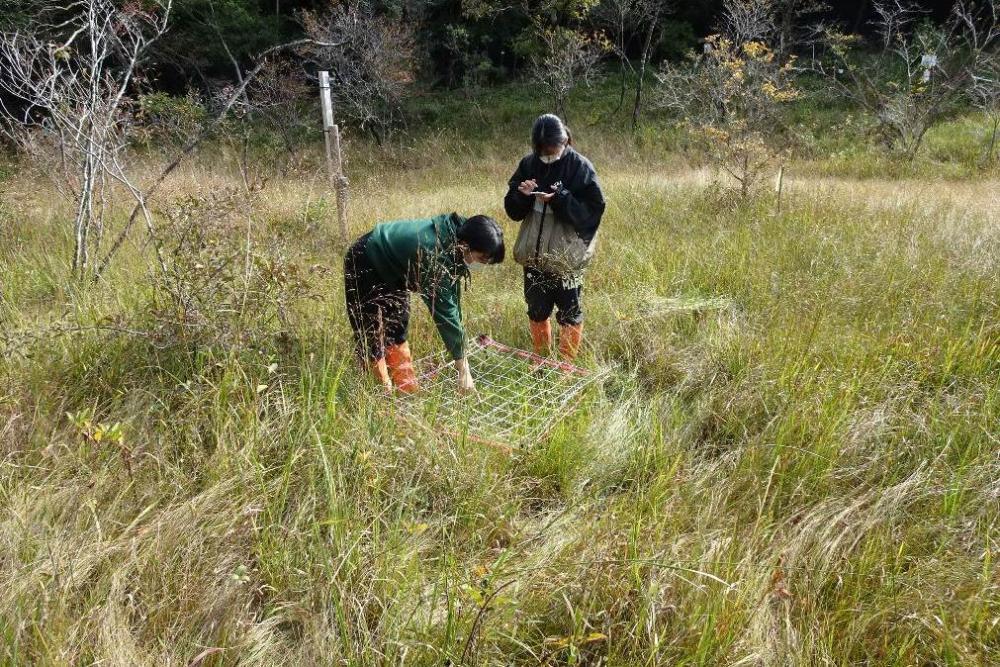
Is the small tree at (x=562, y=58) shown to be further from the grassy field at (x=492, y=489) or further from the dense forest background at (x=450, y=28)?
the grassy field at (x=492, y=489)

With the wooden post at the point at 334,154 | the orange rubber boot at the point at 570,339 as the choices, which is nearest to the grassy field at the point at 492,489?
the orange rubber boot at the point at 570,339

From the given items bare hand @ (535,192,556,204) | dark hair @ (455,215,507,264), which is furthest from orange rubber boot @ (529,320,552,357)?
dark hair @ (455,215,507,264)

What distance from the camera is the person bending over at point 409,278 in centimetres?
250

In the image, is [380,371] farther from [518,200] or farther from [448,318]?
[518,200]

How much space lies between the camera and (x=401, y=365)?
9.52ft

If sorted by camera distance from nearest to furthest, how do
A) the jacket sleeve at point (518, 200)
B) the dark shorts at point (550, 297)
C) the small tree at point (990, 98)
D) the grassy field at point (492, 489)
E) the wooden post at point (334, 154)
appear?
1. the grassy field at point (492, 489)
2. the dark shorts at point (550, 297)
3. the jacket sleeve at point (518, 200)
4. the wooden post at point (334, 154)
5. the small tree at point (990, 98)

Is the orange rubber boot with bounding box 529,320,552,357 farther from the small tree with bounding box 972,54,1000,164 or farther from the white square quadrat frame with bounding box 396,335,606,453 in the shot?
the small tree with bounding box 972,54,1000,164

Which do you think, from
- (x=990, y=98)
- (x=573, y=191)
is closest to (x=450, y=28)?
(x=990, y=98)

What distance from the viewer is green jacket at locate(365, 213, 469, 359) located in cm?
247

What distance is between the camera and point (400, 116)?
55.8 ft

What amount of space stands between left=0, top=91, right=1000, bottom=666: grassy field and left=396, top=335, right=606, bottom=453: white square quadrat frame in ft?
0.29

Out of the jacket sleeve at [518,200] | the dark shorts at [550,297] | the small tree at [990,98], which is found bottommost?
the dark shorts at [550,297]

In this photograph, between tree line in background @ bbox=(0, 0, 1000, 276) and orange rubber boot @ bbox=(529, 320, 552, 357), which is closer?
orange rubber boot @ bbox=(529, 320, 552, 357)

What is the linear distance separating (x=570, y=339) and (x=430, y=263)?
113cm
